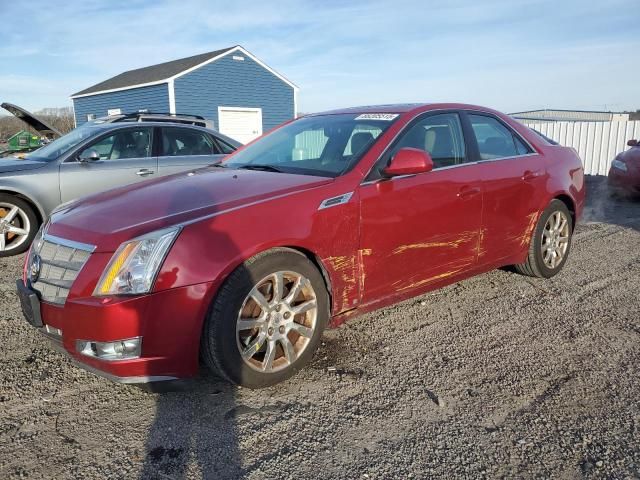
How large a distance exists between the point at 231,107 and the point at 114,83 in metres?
7.71

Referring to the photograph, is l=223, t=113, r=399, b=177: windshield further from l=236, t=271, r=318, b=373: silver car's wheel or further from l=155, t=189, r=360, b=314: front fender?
l=236, t=271, r=318, b=373: silver car's wheel

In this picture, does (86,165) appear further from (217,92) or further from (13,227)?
(217,92)

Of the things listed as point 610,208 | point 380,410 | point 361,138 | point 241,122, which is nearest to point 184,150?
point 361,138

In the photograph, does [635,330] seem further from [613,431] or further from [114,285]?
[114,285]

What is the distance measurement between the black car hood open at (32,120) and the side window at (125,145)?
258 centimetres

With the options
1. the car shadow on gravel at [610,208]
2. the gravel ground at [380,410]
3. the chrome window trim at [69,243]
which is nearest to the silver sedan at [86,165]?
the gravel ground at [380,410]

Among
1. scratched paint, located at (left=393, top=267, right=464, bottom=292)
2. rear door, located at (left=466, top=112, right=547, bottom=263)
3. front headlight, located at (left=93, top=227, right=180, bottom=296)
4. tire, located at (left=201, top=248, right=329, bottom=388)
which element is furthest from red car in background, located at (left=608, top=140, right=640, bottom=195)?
front headlight, located at (left=93, top=227, right=180, bottom=296)

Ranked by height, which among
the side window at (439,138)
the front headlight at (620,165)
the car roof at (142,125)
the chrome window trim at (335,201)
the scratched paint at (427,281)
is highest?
the car roof at (142,125)

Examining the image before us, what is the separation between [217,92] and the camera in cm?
2356

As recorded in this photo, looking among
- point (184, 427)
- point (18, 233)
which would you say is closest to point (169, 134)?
point (18, 233)

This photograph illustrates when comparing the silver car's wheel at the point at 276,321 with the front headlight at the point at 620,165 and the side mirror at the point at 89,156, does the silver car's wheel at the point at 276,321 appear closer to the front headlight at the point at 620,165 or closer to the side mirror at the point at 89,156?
the side mirror at the point at 89,156

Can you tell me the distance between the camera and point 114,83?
27.4 meters

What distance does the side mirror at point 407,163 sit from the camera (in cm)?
337

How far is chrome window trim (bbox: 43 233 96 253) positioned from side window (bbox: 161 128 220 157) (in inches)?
164
